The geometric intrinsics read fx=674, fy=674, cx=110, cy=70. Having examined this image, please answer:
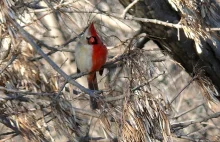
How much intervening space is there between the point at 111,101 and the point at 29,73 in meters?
0.65

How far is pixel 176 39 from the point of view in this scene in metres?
3.48

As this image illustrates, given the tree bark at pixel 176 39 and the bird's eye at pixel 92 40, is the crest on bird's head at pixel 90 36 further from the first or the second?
the tree bark at pixel 176 39

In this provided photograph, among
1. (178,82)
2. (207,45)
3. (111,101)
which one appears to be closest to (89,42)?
(207,45)

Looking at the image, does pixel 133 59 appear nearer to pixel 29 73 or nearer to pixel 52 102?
pixel 52 102

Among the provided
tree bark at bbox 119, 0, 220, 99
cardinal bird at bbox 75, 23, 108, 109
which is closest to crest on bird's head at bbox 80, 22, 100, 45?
cardinal bird at bbox 75, 23, 108, 109

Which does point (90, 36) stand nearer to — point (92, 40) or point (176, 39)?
point (92, 40)

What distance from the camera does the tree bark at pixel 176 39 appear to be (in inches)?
134

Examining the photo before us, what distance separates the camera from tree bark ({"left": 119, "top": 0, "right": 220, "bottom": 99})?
134 inches

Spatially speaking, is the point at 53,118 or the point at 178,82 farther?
the point at 178,82

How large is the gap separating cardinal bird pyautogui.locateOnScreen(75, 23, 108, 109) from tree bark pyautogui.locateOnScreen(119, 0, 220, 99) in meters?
0.30

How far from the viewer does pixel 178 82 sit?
6566 mm

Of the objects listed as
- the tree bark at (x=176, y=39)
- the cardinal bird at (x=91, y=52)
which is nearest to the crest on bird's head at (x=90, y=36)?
the cardinal bird at (x=91, y=52)

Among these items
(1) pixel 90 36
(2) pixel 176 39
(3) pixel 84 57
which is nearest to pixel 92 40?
(1) pixel 90 36

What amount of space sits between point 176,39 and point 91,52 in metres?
0.46
